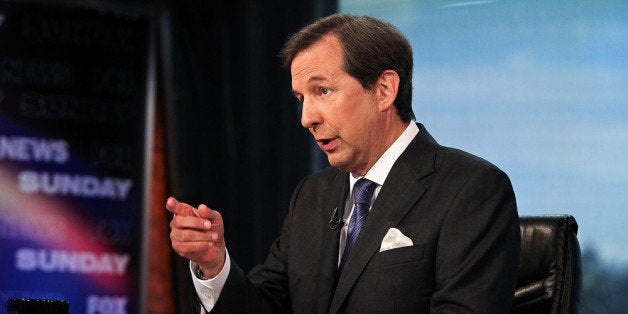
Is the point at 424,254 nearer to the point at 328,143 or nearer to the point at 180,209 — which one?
the point at 328,143

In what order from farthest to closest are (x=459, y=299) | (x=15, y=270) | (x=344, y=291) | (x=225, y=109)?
(x=225, y=109), (x=15, y=270), (x=344, y=291), (x=459, y=299)

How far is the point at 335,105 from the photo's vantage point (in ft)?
6.69

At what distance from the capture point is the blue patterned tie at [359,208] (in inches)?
80.4

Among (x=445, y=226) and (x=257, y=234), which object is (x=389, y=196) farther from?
(x=257, y=234)

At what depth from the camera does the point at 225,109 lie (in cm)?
450

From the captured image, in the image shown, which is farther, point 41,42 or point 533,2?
point 41,42

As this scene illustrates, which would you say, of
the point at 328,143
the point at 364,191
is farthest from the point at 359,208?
the point at 328,143

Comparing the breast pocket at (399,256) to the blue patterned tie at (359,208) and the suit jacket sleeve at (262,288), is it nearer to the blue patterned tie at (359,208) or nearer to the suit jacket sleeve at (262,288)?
the blue patterned tie at (359,208)

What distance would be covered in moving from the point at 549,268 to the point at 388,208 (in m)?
0.42

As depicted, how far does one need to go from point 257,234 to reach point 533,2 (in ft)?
5.91

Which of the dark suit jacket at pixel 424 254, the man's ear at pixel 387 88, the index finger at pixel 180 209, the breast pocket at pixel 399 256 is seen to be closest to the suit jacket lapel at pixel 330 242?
the dark suit jacket at pixel 424 254

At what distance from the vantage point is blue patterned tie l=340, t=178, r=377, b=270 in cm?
204

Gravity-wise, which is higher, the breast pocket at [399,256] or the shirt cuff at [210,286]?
the breast pocket at [399,256]

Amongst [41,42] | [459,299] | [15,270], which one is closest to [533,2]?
[459,299]
